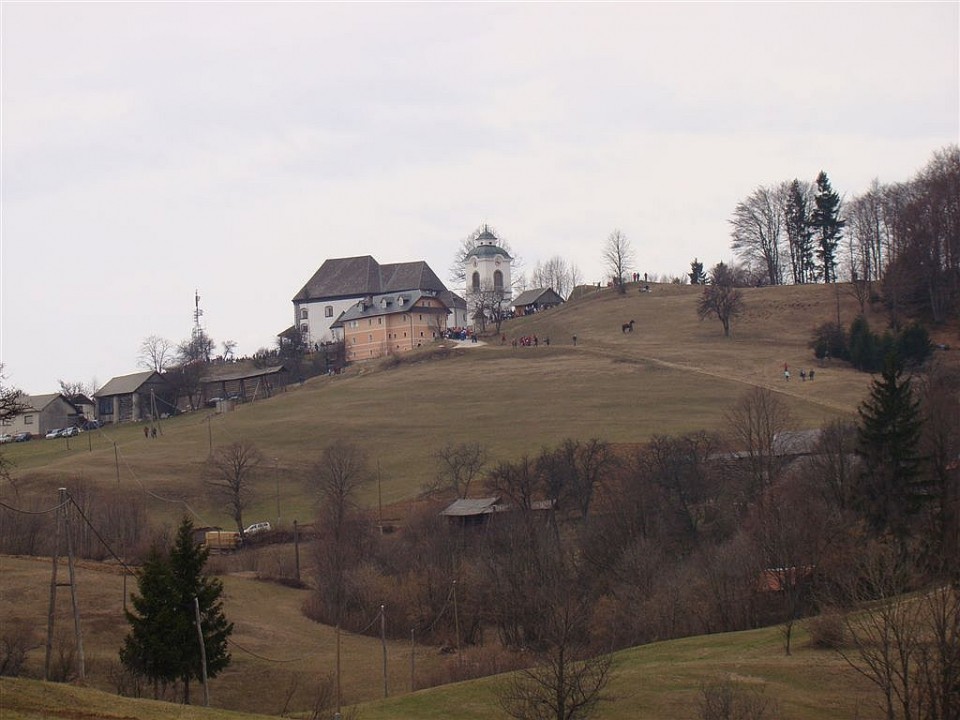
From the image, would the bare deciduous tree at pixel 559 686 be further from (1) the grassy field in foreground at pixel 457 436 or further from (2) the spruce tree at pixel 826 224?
(2) the spruce tree at pixel 826 224

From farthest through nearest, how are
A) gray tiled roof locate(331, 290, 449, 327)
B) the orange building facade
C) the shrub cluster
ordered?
gray tiled roof locate(331, 290, 449, 327) → the orange building facade → the shrub cluster

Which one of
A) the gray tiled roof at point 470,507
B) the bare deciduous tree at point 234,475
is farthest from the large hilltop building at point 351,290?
the gray tiled roof at point 470,507

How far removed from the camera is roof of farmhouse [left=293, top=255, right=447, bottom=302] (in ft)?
449

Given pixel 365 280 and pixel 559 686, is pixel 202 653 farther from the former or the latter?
pixel 365 280

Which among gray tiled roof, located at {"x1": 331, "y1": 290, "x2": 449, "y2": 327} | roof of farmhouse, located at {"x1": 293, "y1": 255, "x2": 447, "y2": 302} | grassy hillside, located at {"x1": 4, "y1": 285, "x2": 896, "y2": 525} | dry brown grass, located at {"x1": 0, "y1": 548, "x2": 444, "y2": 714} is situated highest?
roof of farmhouse, located at {"x1": 293, "y1": 255, "x2": 447, "y2": 302}

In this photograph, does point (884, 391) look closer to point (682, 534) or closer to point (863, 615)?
point (682, 534)

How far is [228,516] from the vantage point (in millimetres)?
66812

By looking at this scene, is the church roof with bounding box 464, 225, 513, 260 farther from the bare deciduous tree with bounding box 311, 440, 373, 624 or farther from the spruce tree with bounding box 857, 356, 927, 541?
the spruce tree with bounding box 857, 356, 927, 541

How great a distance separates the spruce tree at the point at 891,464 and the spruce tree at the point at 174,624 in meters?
25.5

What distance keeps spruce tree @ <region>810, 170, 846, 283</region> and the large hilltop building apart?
39.6 metres

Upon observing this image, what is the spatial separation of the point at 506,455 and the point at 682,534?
1843 centimetres

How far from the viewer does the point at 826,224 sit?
125 meters

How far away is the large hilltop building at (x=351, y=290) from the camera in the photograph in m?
136

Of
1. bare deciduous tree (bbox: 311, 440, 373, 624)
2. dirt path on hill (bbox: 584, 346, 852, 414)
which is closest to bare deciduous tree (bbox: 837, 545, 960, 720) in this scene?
bare deciduous tree (bbox: 311, 440, 373, 624)
